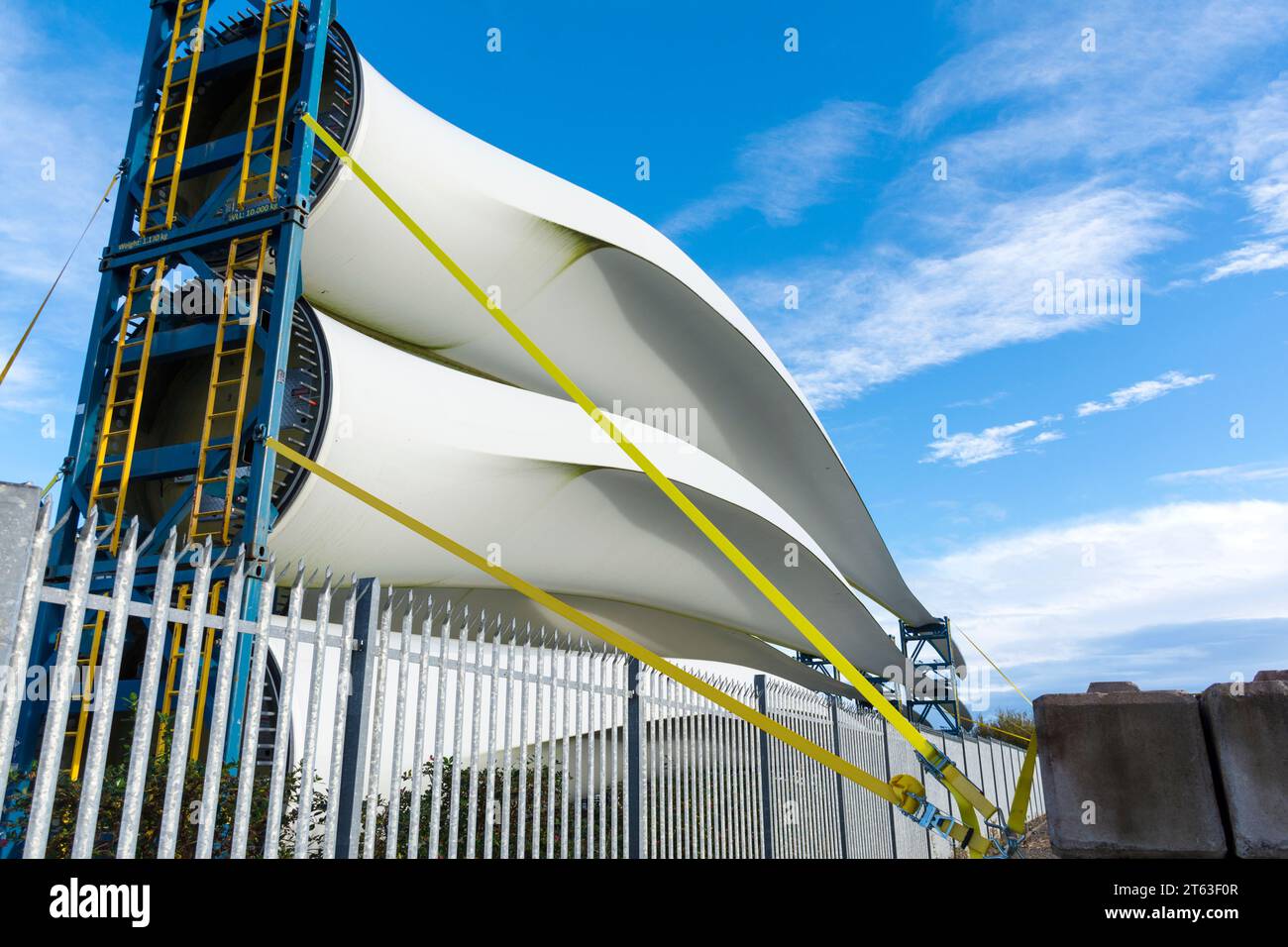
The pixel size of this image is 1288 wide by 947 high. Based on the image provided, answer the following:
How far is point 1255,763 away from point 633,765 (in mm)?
3586

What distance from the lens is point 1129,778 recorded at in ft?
9.36

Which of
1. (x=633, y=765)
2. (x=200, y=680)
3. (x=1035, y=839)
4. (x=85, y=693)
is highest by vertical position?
(x=200, y=680)

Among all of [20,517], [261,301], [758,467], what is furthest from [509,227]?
[20,517]

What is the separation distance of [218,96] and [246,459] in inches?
244

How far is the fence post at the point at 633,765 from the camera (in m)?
5.55

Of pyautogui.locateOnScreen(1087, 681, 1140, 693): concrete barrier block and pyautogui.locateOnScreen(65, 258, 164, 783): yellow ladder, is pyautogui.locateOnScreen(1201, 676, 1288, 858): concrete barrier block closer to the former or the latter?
pyautogui.locateOnScreen(1087, 681, 1140, 693): concrete barrier block

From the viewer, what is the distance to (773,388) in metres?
22.1

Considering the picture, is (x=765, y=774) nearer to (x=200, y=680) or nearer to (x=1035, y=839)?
(x=200, y=680)

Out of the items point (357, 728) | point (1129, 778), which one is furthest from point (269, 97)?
point (1129, 778)

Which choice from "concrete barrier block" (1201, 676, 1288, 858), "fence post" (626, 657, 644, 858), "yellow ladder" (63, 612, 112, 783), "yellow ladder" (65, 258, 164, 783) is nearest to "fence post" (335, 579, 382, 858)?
"fence post" (626, 657, 644, 858)

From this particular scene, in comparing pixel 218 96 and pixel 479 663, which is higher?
pixel 218 96

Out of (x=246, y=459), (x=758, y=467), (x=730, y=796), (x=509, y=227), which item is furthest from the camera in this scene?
(x=758, y=467)
